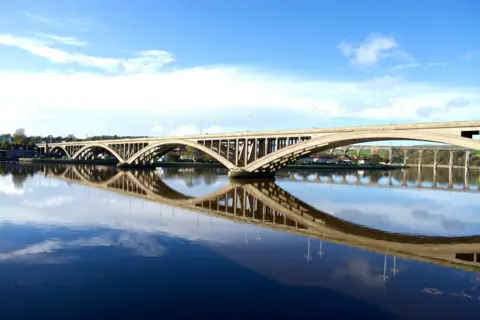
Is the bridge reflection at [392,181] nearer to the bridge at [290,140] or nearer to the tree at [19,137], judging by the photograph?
the bridge at [290,140]

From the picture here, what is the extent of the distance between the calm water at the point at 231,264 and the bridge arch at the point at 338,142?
919 cm

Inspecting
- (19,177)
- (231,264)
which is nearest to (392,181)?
(19,177)

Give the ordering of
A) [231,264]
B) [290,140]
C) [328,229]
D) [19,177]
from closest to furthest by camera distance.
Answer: [231,264] < [328,229] < [19,177] < [290,140]

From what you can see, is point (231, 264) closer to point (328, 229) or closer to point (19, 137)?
point (328, 229)

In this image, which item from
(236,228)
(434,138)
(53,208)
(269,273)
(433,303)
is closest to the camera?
(433,303)

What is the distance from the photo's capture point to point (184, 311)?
1066cm

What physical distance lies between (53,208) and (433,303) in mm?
24471

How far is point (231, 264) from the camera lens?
15.2 m

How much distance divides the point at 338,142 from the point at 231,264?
1423 inches

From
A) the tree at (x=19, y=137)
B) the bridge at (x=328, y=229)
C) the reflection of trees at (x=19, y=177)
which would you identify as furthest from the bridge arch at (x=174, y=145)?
the tree at (x=19, y=137)

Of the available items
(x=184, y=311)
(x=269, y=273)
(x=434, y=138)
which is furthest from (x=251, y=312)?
(x=434, y=138)

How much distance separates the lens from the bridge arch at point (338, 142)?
35.3 m

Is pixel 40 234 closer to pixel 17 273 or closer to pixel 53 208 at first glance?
pixel 17 273

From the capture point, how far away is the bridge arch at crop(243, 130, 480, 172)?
35.3 meters
